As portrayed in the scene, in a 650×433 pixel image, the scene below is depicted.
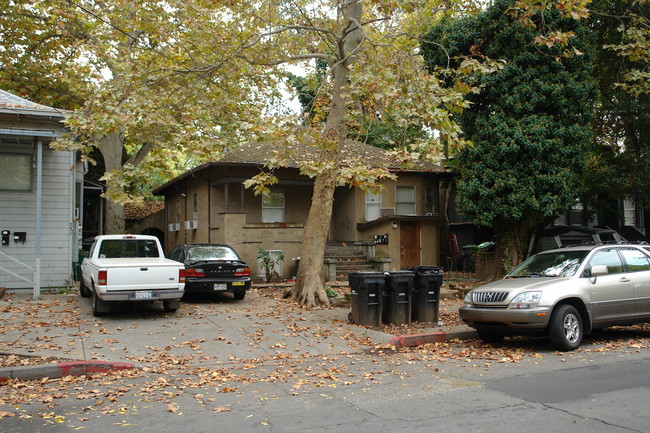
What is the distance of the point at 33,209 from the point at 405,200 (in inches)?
565

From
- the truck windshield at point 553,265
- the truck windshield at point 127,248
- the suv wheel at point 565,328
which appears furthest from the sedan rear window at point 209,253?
the suv wheel at point 565,328

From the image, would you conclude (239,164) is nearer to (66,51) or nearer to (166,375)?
(66,51)

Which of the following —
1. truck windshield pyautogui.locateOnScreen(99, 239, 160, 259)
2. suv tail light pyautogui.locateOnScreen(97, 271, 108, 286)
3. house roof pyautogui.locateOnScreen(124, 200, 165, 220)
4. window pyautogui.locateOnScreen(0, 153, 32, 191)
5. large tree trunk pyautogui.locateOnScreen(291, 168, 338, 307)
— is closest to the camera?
suv tail light pyautogui.locateOnScreen(97, 271, 108, 286)

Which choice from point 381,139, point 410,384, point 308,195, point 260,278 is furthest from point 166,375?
point 381,139

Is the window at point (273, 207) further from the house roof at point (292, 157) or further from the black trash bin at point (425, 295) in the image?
the black trash bin at point (425, 295)

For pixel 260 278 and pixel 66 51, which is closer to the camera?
pixel 260 278

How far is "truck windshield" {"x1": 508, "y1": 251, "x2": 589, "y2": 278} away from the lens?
389 inches

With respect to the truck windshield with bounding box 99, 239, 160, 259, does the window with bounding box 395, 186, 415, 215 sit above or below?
above

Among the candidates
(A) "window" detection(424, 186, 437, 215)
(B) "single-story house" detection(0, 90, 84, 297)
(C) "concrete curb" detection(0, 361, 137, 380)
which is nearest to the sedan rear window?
(B) "single-story house" detection(0, 90, 84, 297)

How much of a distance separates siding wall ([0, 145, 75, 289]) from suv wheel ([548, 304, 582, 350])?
13.2 m

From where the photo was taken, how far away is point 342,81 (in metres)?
14.4

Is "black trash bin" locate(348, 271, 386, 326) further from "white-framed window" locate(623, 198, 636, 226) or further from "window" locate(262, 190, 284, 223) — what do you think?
"white-framed window" locate(623, 198, 636, 226)

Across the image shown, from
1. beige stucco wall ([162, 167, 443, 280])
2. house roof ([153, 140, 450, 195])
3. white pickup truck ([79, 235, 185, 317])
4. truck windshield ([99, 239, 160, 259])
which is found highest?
house roof ([153, 140, 450, 195])

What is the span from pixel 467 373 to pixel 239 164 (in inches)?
542
